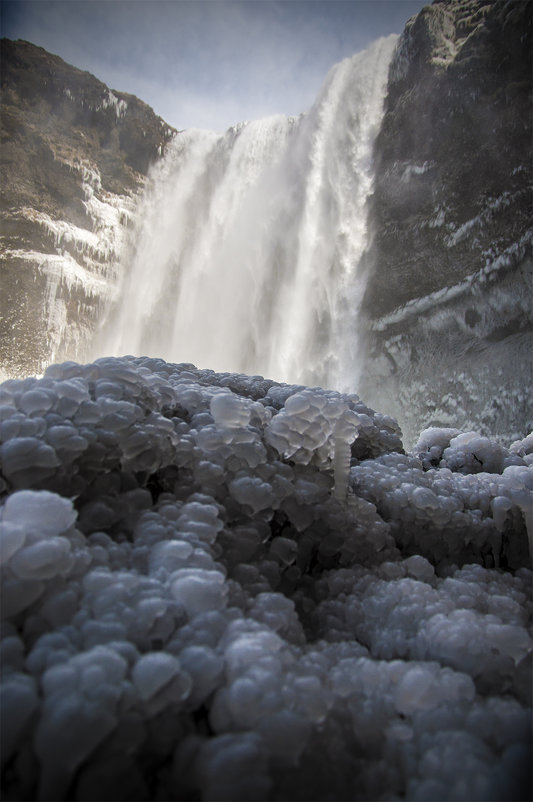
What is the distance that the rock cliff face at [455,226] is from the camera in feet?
18.6

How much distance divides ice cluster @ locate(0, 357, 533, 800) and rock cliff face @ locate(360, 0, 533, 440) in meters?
5.28

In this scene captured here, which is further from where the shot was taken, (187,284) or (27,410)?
(187,284)

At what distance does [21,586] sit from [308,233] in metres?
8.82

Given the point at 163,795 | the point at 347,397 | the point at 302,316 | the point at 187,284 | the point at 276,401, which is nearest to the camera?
the point at 163,795

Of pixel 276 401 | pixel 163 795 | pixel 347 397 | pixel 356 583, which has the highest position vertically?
pixel 347 397

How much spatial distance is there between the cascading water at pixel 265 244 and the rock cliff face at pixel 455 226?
630 mm

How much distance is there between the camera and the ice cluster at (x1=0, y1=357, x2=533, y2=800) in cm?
47

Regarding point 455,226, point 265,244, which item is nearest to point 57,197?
point 265,244

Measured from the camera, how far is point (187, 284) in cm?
1095

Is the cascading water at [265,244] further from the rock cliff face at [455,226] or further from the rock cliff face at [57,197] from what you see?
the rock cliff face at [57,197]

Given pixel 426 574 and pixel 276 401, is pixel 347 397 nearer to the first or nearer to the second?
pixel 276 401

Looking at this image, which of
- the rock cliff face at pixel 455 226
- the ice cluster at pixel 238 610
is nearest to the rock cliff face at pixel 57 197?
the rock cliff face at pixel 455 226

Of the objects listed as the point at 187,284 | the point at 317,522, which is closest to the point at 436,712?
the point at 317,522

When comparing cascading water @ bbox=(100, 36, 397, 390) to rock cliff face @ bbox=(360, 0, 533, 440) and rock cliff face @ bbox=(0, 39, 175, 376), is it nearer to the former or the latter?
rock cliff face @ bbox=(360, 0, 533, 440)
